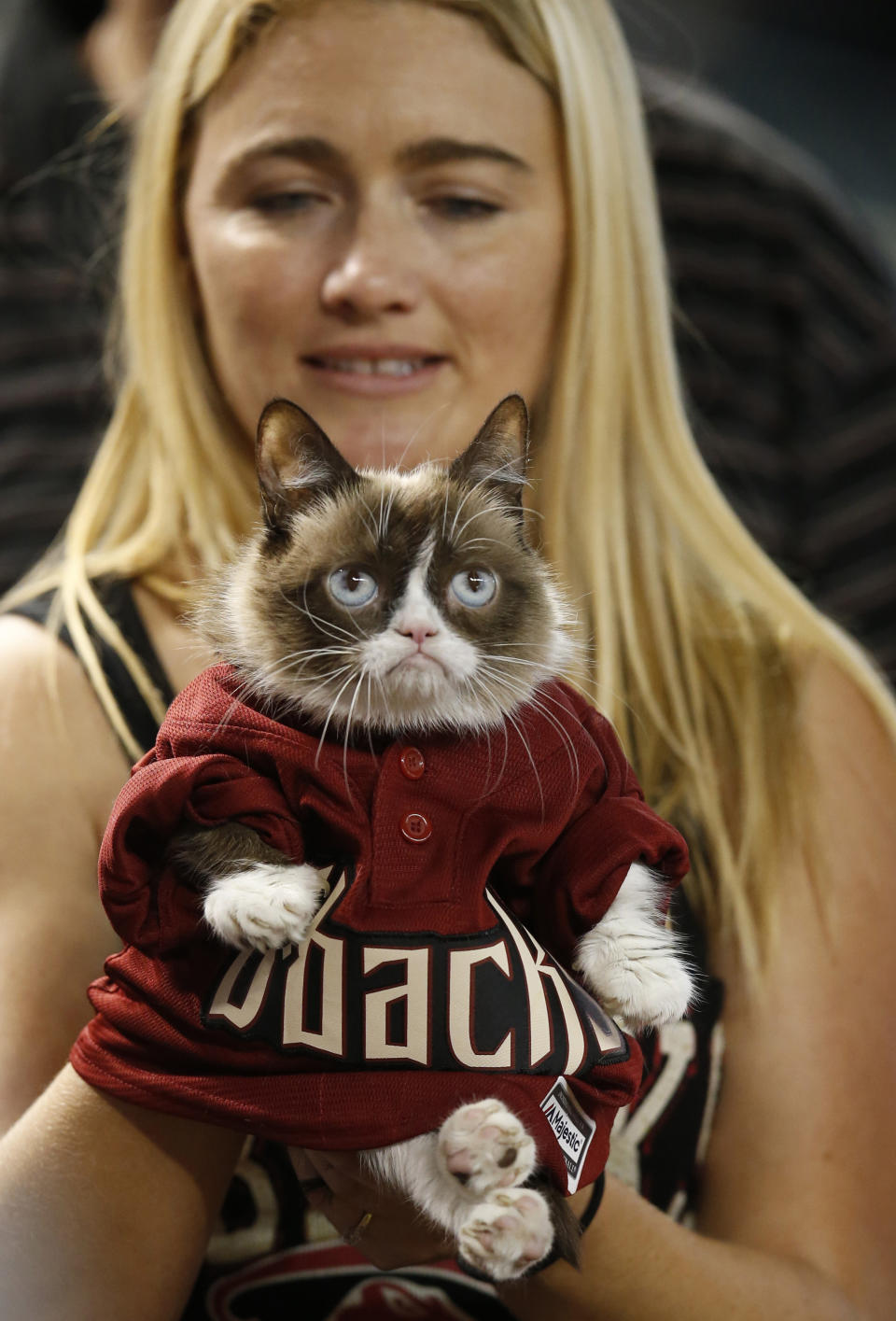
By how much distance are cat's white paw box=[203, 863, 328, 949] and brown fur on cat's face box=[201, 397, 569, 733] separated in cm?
7

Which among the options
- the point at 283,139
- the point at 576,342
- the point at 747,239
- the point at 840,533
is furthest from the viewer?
the point at 840,533

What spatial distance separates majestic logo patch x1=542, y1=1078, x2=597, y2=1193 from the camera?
1.50ft

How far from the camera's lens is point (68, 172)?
40.3 inches

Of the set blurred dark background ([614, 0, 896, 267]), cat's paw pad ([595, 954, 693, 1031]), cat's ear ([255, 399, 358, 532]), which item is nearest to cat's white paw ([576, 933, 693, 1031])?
cat's paw pad ([595, 954, 693, 1031])

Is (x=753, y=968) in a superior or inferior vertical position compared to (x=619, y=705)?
inferior

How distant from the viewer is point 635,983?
471 millimetres

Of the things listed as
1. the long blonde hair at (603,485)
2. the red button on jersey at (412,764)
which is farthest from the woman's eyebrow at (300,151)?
the red button on jersey at (412,764)

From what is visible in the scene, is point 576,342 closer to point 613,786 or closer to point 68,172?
point 613,786

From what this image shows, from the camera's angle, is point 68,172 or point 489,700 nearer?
point 489,700

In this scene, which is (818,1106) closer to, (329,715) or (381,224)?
(329,715)

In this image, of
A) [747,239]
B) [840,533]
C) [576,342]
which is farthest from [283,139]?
[840,533]

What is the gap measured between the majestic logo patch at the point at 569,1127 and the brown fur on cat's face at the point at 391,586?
0.16 metres

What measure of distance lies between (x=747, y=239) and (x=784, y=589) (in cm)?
57

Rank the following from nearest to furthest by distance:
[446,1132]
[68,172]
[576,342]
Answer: [446,1132] → [576,342] → [68,172]
